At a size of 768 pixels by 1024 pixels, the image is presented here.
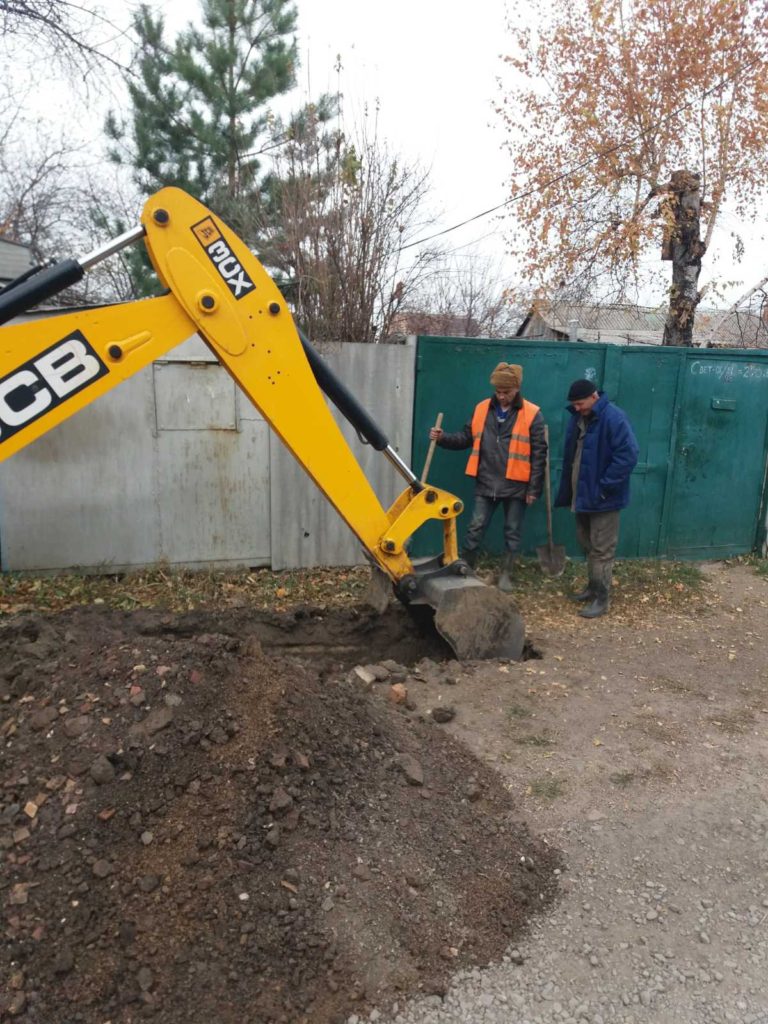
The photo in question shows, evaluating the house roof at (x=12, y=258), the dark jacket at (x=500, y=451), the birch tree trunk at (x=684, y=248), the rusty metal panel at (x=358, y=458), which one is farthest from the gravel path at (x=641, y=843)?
the birch tree trunk at (x=684, y=248)

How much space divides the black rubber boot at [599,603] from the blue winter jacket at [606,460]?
24.7 inches

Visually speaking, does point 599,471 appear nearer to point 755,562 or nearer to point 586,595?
point 586,595

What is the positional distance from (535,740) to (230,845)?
175 cm

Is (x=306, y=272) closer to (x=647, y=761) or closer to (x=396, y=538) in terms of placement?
(x=396, y=538)

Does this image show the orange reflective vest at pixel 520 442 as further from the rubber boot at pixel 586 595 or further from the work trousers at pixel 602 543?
the rubber boot at pixel 586 595

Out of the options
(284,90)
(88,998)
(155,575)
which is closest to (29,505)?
(155,575)

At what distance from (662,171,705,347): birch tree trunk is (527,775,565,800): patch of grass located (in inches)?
439

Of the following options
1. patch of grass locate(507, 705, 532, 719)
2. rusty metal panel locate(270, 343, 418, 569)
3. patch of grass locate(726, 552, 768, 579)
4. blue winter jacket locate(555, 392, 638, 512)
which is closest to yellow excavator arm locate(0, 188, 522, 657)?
patch of grass locate(507, 705, 532, 719)

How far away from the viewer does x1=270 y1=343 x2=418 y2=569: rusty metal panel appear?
21.0 ft

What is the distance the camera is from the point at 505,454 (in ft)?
19.7

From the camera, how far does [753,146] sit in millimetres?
14164

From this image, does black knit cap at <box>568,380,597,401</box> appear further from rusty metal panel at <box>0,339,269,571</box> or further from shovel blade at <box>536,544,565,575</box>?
rusty metal panel at <box>0,339,269,571</box>

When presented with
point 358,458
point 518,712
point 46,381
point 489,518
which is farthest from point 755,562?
point 46,381

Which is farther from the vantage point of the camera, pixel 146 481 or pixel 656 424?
pixel 656 424
